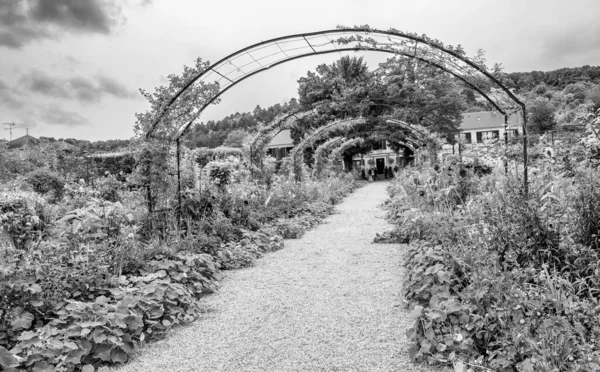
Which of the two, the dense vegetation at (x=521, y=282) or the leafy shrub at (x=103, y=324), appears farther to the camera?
the leafy shrub at (x=103, y=324)

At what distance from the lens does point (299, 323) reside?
3537 mm

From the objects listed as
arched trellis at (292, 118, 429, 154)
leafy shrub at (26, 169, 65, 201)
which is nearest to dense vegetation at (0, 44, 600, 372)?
leafy shrub at (26, 169, 65, 201)

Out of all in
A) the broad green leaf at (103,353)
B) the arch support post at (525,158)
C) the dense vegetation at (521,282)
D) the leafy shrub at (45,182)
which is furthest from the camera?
the leafy shrub at (45,182)

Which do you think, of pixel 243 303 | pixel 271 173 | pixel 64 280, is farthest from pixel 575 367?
pixel 271 173

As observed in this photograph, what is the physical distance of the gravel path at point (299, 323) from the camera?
2.86 meters

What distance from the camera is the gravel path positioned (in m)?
2.86

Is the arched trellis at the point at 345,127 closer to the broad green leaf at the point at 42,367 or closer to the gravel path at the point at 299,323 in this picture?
the gravel path at the point at 299,323

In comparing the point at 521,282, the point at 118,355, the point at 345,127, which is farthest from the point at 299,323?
the point at 345,127

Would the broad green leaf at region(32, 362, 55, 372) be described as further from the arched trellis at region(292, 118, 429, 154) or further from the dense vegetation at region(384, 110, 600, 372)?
the arched trellis at region(292, 118, 429, 154)

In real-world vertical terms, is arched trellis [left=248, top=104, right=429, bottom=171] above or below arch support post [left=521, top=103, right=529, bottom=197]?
above

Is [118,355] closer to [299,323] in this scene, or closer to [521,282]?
[299,323]

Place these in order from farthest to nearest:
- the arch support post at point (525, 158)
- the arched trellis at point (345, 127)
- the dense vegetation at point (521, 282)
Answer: the arched trellis at point (345, 127), the arch support post at point (525, 158), the dense vegetation at point (521, 282)

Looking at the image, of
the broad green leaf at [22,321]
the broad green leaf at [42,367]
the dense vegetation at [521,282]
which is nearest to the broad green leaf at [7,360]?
the broad green leaf at [42,367]

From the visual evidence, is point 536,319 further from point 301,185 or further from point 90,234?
point 301,185
